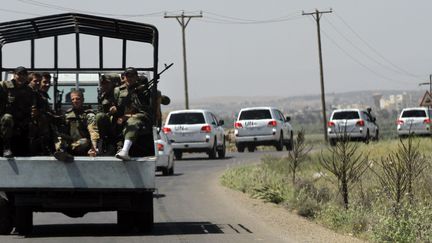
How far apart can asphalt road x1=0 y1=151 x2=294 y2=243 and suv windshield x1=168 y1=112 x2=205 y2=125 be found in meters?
14.6

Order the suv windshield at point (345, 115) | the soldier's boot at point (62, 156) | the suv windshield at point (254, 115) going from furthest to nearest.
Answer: the suv windshield at point (345, 115), the suv windshield at point (254, 115), the soldier's boot at point (62, 156)

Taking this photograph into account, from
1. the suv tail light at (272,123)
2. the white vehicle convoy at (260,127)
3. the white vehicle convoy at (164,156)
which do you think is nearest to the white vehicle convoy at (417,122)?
the white vehicle convoy at (260,127)

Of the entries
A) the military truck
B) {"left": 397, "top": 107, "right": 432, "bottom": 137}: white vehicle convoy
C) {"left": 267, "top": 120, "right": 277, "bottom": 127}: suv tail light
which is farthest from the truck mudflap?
{"left": 397, "top": 107, "right": 432, "bottom": 137}: white vehicle convoy

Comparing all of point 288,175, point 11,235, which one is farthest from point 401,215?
point 288,175

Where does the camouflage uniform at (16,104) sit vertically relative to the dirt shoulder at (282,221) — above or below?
above

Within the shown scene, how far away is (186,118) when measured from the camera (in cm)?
3903

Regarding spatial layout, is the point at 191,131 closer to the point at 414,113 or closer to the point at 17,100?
the point at 414,113

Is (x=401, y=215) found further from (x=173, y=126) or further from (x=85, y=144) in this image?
(x=173, y=126)

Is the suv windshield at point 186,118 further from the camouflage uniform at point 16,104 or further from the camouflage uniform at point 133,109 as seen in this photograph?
the camouflage uniform at point 16,104

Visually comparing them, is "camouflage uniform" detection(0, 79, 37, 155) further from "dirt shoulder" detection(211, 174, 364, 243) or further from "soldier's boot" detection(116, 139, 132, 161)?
"dirt shoulder" detection(211, 174, 364, 243)

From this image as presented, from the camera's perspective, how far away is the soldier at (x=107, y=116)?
14.5 metres

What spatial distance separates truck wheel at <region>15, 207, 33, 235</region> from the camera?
47.0 ft

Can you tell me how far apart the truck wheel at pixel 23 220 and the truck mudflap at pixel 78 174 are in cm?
69

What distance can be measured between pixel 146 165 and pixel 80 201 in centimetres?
107
